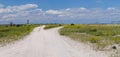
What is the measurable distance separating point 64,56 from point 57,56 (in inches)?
15.4

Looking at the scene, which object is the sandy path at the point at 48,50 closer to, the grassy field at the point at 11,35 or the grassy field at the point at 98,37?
the grassy field at the point at 98,37

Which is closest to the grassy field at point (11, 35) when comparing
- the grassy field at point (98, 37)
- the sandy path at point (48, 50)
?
the sandy path at point (48, 50)

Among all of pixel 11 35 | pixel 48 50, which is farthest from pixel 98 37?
pixel 11 35

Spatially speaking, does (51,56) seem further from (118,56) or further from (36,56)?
(118,56)

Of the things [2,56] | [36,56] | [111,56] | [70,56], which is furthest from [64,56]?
[2,56]

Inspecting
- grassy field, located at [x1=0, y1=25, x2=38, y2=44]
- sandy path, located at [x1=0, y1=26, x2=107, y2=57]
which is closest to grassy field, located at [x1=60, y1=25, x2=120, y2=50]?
sandy path, located at [x1=0, y1=26, x2=107, y2=57]

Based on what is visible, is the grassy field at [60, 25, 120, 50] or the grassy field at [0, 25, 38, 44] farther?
the grassy field at [0, 25, 38, 44]

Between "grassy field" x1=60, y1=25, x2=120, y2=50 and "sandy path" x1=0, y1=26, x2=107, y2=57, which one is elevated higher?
"sandy path" x1=0, y1=26, x2=107, y2=57

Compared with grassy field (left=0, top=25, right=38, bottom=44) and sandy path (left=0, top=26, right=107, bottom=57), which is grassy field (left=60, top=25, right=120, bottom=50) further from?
grassy field (left=0, top=25, right=38, bottom=44)

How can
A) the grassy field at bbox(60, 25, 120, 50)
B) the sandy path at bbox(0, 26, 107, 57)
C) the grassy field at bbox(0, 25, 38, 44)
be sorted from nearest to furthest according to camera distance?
the sandy path at bbox(0, 26, 107, 57), the grassy field at bbox(60, 25, 120, 50), the grassy field at bbox(0, 25, 38, 44)

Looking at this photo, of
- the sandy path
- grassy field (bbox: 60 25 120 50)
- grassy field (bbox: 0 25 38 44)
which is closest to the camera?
the sandy path

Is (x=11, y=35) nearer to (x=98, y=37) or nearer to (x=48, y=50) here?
(x=98, y=37)

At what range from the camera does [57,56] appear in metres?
14.6

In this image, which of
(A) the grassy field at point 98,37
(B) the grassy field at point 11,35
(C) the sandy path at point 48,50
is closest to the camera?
(C) the sandy path at point 48,50
